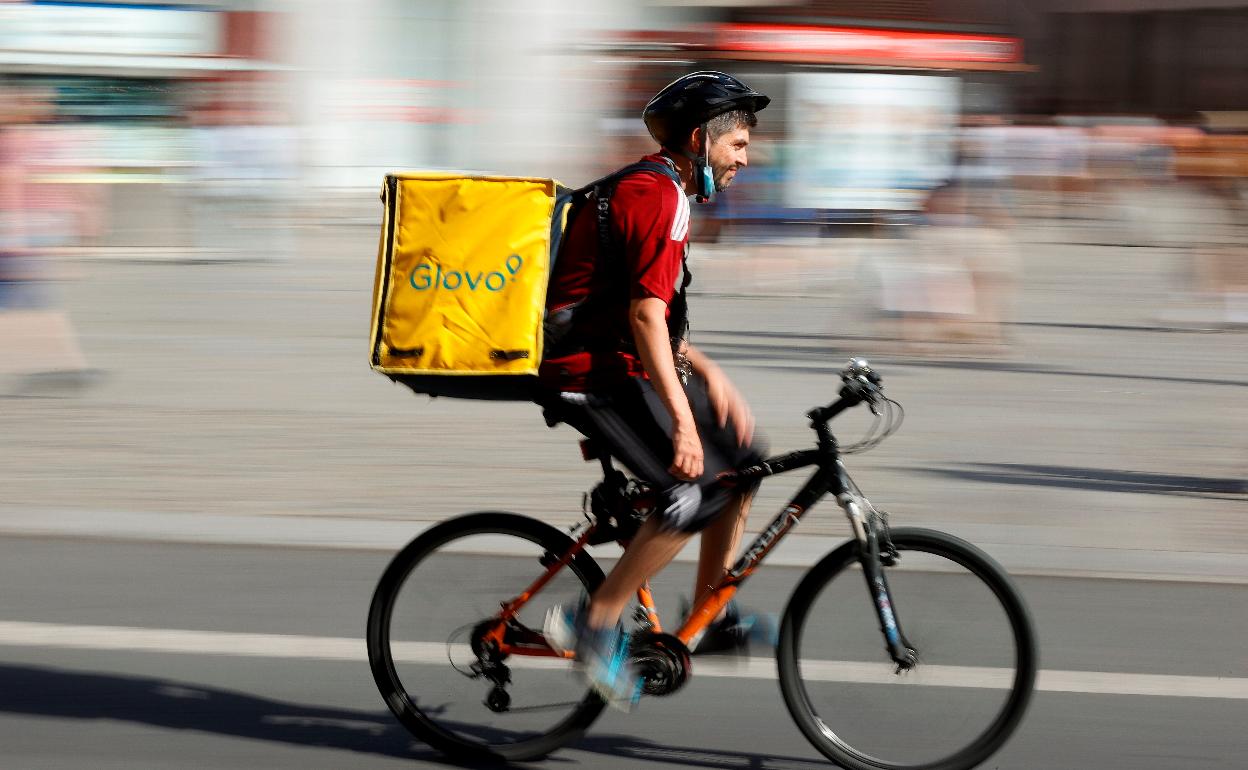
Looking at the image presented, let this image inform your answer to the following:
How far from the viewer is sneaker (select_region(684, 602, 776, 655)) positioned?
3.88m

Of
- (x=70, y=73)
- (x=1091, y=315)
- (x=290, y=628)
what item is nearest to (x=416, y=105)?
(x=70, y=73)

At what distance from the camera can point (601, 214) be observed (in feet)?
11.8

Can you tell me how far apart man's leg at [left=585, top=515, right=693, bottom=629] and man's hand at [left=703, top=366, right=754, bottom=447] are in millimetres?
296


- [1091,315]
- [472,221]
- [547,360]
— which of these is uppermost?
[472,221]

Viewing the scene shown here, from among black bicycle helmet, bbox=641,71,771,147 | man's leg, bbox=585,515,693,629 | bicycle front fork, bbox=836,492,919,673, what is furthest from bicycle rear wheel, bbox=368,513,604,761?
black bicycle helmet, bbox=641,71,771,147

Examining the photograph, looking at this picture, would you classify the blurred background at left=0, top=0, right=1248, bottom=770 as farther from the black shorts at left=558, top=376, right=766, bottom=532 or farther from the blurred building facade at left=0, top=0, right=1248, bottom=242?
the black shorts at left=558, top=376, right=766, bottom=532

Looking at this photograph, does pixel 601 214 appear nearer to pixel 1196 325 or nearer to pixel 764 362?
Answer: pixel 764 362

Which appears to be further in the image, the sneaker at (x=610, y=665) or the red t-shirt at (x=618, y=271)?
the sneaker at (x=610, y=665)

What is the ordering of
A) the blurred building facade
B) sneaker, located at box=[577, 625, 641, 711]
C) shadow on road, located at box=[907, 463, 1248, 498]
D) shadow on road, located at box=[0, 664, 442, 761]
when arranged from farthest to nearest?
the blurred building facade
shadow on road, located at box=[907, 463, 1248, 498]
shadow on road, located at box=[0, 664, 442, 761]
sneaker, located at box=[577, 625, 641, 711]

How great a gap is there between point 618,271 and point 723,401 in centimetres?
46

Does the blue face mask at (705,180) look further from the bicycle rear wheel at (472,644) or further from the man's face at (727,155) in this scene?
the bicycle rear wheel at (472,644)

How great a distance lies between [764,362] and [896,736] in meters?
6.69

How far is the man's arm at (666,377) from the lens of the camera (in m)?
3.54

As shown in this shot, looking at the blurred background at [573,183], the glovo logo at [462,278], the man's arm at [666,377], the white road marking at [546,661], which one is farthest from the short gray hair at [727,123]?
the blurred background at [573,183]
